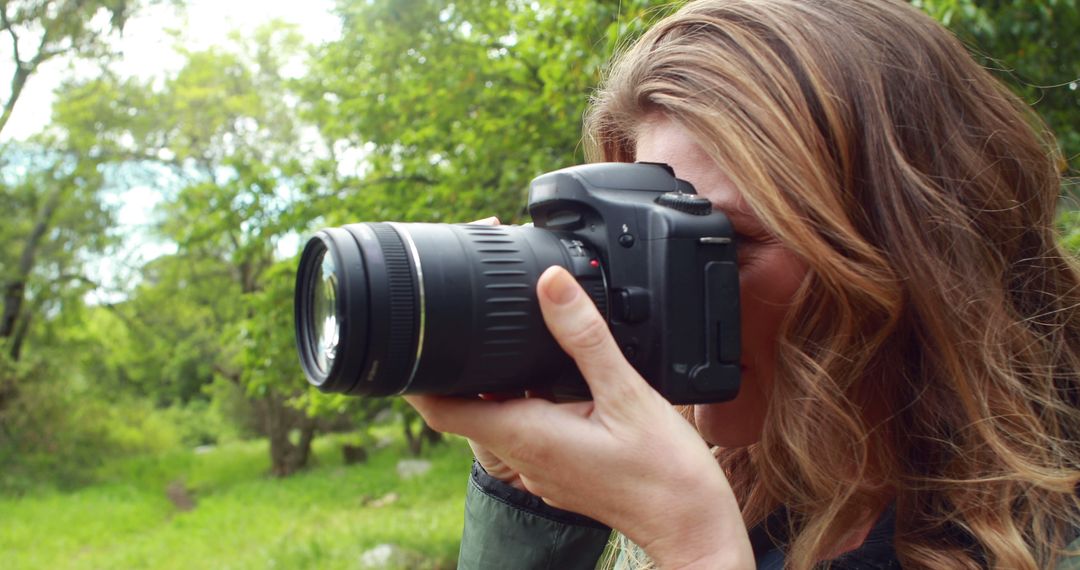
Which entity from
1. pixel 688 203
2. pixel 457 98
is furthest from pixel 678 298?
pixel 457 98

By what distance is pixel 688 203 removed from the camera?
3.62 ft

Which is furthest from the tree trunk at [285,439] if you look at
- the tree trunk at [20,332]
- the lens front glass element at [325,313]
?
the lens front glass element at [325,313]

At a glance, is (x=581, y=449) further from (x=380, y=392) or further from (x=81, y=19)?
(x=81, y=19)

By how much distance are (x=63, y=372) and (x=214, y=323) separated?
2.12 metres

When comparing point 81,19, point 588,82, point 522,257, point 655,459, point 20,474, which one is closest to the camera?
point 655,459

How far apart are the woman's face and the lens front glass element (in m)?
0.49

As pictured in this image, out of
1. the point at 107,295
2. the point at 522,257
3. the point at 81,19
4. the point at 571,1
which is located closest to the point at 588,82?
the point at 571,1

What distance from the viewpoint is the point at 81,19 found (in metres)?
10.2

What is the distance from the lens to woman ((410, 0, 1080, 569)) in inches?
38.1

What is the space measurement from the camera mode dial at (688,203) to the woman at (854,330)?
0.18ft

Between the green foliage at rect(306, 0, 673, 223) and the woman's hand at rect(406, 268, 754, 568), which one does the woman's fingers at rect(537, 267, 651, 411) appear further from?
the green foliage at rect(306, 0, 673, 223)

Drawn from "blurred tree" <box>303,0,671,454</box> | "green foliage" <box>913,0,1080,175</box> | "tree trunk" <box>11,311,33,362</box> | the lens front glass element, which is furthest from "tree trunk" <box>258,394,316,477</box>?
the lens front glass element

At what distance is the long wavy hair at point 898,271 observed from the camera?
1.06 metres

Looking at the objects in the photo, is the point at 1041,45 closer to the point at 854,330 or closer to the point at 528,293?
the point at 854,330
